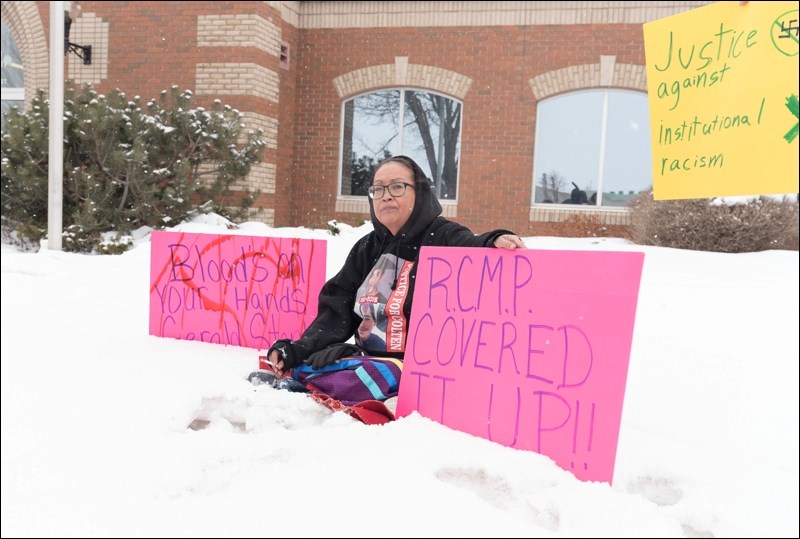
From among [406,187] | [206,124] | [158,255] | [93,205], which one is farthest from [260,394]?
[206,124]

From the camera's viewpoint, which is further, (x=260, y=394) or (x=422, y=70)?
(x=422, y=70)

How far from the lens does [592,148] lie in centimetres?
996

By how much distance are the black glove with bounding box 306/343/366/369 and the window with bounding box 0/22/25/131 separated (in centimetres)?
1206

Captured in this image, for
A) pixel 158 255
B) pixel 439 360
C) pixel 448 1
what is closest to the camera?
pixel 439 360

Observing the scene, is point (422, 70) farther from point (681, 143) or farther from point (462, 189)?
point (681, 143)

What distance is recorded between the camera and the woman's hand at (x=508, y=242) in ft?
7.25

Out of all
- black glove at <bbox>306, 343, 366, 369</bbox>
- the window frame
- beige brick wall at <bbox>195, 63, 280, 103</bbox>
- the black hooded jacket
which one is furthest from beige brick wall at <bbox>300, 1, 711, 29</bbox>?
black glove at <bbox>306, 343, 366, 369</bbox>

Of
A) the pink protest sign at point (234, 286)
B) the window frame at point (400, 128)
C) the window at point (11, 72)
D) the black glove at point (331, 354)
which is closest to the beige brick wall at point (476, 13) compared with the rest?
the window frame at point (400, 128)

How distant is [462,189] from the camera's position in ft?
33.0

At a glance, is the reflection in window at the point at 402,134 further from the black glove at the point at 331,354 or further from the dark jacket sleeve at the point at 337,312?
the black glove at the point at 331,354

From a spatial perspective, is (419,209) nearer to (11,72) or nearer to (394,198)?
(394,198)

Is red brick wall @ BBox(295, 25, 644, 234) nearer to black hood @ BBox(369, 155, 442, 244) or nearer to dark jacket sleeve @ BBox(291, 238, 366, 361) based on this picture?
dark jacket sleeve @ BBox(291, 238, 366, 361)

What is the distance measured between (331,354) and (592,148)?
8.29 meters

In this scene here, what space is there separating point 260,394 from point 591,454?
1237mm
